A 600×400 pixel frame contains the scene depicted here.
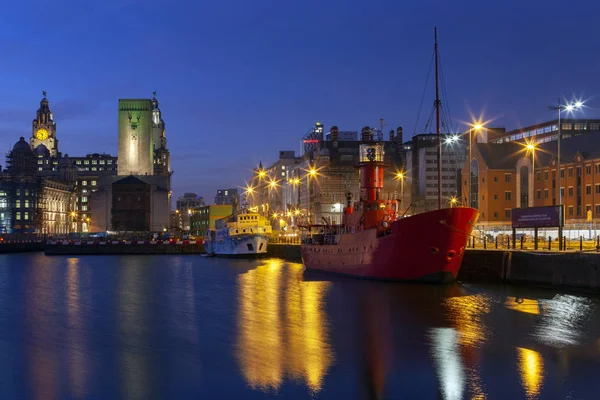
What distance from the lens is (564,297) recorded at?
121 feet

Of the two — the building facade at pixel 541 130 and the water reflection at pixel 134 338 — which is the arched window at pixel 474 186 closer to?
the building facade at pixel 541 130

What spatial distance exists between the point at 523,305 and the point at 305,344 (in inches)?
568

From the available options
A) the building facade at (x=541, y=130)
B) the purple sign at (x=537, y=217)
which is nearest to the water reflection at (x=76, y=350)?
the purple sign at (x=537, y=217)

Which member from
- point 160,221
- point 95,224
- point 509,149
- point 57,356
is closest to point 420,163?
point 509,149

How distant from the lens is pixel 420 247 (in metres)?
42.2

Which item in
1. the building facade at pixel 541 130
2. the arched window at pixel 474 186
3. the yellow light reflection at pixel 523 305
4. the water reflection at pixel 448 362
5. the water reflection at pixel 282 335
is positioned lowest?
the water reflection at pixel 282 335

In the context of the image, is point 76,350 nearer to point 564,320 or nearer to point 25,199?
point 564,320

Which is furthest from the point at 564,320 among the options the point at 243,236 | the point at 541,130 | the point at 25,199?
the point at 25,199

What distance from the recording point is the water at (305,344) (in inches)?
778

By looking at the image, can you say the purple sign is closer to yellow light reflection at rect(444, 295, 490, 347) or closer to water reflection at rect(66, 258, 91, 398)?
yellow light reflection at rect(444, 295, 490, 347)

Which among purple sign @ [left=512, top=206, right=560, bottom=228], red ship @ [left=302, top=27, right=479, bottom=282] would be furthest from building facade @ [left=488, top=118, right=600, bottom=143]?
purple sign @ [left=512, top=206, right=560, bottom=228]

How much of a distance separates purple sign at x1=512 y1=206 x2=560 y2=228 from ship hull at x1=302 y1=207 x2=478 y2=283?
477cm

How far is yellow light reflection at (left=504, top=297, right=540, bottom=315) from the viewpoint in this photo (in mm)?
33188

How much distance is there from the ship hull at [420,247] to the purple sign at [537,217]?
15.6 ft
